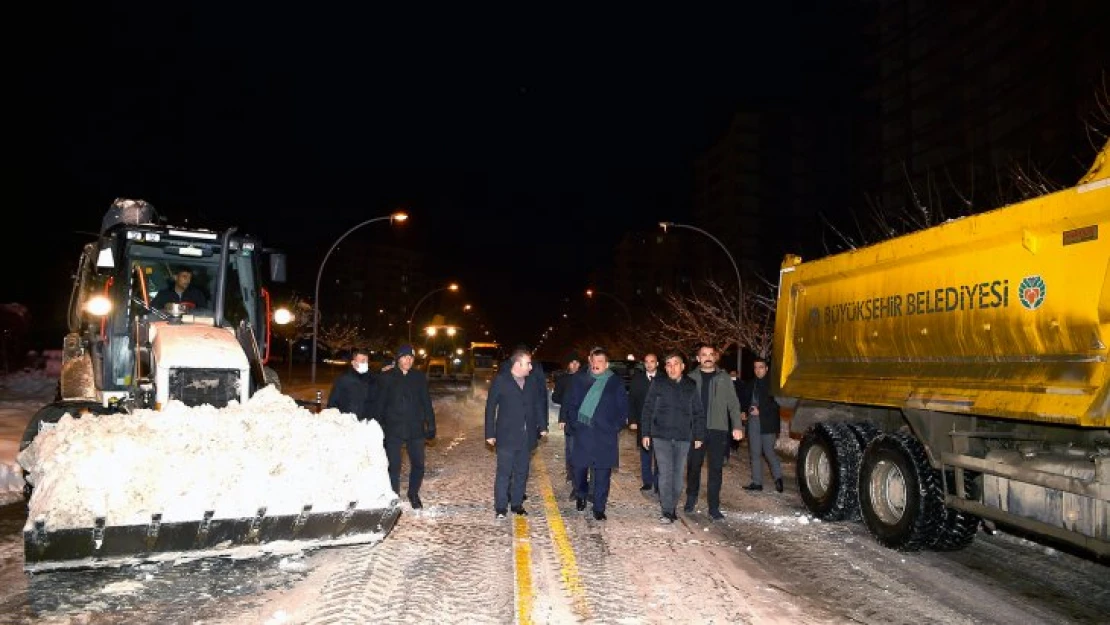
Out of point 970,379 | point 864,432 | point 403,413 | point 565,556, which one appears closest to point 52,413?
point 403,413

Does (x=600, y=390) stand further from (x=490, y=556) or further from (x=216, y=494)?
(x=216, y=494)

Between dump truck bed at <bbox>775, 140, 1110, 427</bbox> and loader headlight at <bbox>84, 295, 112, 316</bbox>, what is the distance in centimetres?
807

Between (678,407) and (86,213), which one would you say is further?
(86,213)

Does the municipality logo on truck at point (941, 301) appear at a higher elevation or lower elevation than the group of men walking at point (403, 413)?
higher

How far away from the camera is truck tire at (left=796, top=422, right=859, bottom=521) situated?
9.13 metres

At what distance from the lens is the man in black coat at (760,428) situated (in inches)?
461

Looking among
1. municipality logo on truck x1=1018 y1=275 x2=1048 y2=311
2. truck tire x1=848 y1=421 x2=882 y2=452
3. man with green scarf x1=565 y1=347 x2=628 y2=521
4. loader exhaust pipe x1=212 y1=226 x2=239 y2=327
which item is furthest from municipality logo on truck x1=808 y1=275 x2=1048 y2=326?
loader exhaust pipe x1=212 y1=226 x2=239 y2=327

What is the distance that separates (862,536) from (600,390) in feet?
10.3

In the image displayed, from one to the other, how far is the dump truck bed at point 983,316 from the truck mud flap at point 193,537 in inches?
201

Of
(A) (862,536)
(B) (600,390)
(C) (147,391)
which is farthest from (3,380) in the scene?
(A) (862,536)

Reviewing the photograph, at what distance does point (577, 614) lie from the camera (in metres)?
5.50

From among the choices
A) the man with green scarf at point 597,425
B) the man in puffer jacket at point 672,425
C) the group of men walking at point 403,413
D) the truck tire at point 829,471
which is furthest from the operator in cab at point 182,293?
the truck tire at point 829,471

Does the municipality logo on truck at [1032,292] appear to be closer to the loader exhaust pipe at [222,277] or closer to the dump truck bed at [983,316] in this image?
the dump truck bed at [983,316]

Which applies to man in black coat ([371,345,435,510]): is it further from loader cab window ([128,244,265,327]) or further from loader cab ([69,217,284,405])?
loader cab window ([128,244,265,327])
